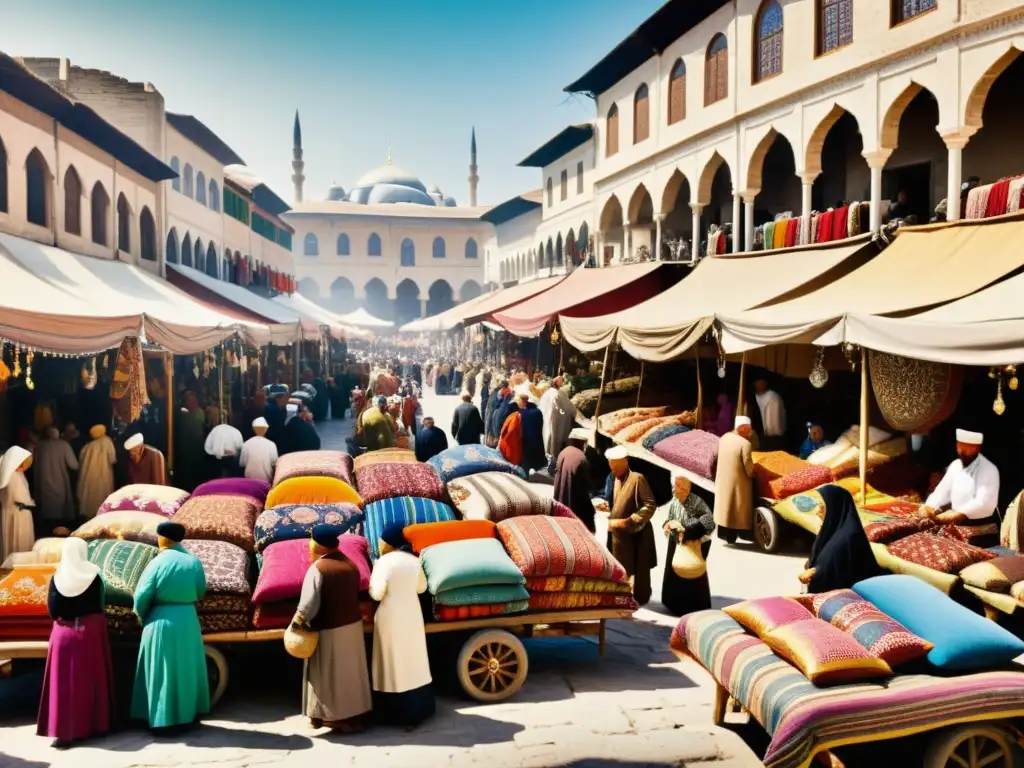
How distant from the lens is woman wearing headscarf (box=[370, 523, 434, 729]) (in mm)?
5453

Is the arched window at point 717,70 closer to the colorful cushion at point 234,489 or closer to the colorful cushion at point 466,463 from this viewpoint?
the colorful cushion at point 466,463

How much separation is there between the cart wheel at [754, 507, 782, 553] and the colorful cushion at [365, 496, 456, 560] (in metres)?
3.54

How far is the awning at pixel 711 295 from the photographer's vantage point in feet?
37.6

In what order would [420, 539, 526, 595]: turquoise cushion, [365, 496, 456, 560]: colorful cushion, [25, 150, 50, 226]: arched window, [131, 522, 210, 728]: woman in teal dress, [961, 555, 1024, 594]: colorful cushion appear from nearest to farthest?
[131, 522, 210, 728]: woman in teal dress < [420, 539, 526, 595]: turquoise cushion < [961, 555, 1024, 594]: colorful cushion < [365, 496, 456, 560]: colorful cushion < [25, 150, 50, 226]: arched window

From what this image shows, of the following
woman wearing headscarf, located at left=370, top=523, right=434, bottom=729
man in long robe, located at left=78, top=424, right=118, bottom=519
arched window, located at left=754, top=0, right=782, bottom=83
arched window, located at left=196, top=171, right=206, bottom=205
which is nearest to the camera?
woman wearing headscarf, located at left=370, top=523, right=434, bottom=729

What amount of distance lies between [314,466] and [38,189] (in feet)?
27.6

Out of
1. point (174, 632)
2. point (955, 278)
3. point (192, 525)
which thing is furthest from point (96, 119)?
point (955, 278)

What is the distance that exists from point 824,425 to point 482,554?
785cm

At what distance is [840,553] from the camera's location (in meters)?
5.86

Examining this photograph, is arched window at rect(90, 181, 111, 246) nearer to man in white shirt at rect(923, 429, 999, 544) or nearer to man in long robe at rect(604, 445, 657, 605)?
man in long robe at rect(604, 445, 657, 605)

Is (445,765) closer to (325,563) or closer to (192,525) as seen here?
(325,563)

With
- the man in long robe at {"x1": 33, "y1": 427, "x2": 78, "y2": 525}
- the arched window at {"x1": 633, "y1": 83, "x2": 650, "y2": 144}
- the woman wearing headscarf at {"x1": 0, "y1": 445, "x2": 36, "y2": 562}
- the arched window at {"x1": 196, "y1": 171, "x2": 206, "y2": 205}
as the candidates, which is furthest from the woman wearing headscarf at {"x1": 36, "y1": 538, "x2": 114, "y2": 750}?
the arched window at {"x1": 196, "y1": 171, "x2": 206, "y2": 205}

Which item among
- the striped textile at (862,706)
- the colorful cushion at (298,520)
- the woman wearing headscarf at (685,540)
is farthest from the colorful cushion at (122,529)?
the striped textile at (862,706)

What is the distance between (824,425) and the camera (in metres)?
12.5
